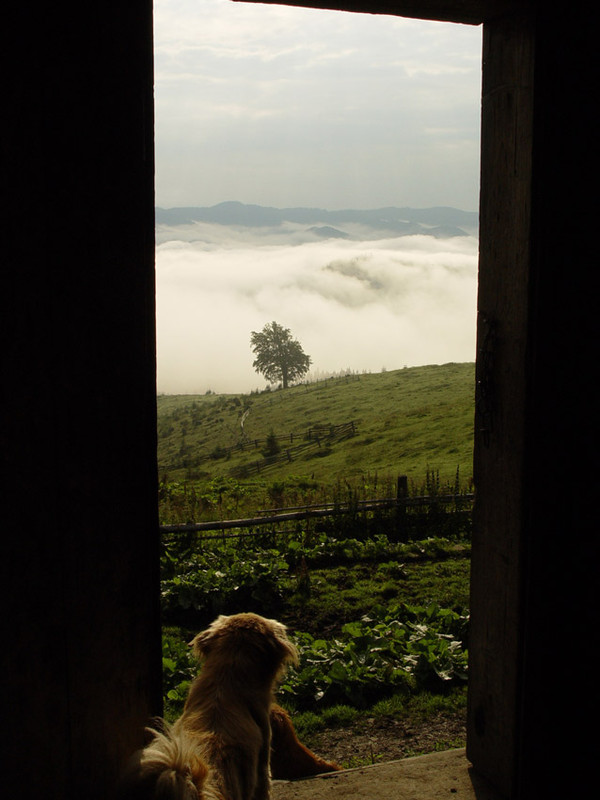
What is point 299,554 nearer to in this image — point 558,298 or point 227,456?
point 558,298

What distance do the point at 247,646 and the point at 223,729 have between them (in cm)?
43

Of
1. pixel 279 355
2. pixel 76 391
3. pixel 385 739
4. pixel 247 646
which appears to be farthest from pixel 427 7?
pixel 279 355

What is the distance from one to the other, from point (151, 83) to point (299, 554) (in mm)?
9523

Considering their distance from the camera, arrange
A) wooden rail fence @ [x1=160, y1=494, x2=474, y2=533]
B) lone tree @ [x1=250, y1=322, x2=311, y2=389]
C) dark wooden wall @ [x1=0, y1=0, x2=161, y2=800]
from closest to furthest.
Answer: dark wooden wall @ [x1=0, y1=0, x2=161, y2=800], wooden rail fence @ [x1=160, y1=494, x2=474, y2=533], lone tree @ [x1=250, y1=322, x2=311, y2=389]

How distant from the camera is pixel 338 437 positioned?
41.1 meters

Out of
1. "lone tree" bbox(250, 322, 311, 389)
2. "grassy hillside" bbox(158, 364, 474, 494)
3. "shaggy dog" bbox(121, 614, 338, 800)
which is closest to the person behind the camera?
"shaggy dog" bbox(121, 614, 338, 800)

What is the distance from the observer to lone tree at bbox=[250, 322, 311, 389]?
10262 cm

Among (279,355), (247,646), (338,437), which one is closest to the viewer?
(247,646)

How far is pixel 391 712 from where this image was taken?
5.30m

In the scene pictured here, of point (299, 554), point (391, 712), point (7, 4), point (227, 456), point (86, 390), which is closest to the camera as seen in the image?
point (7, 4)

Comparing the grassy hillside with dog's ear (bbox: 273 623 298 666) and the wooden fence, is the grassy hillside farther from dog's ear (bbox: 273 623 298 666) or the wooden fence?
dog's ear (bbox: 273 623 298 666)

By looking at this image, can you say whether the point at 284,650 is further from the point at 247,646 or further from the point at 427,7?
the point at 427,7

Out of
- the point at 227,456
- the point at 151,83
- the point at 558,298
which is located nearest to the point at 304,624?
the point at 558,298

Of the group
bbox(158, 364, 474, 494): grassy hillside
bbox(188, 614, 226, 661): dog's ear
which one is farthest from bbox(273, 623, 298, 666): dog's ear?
bbox(158, 364, 474, 494): grassy hillside
